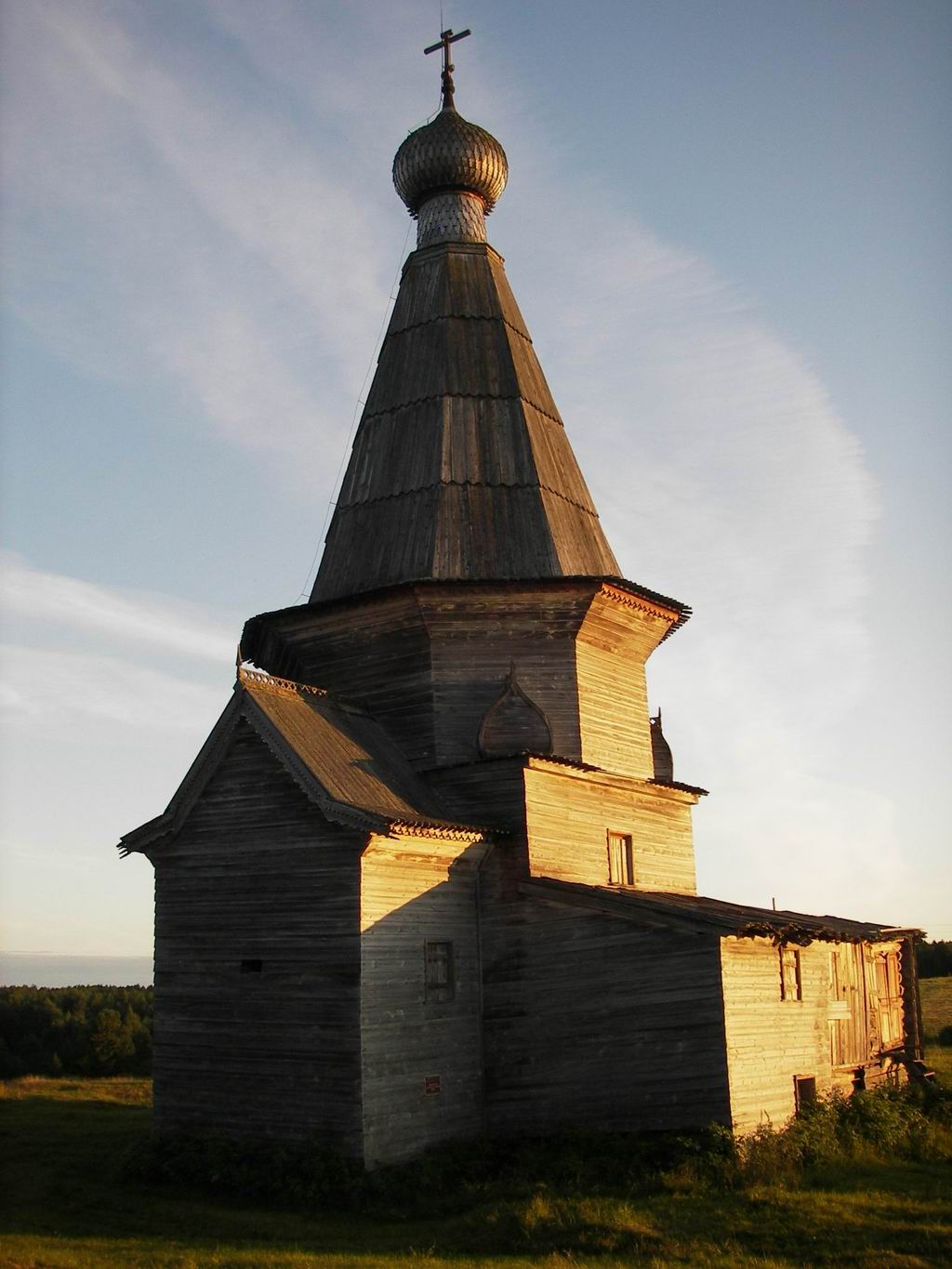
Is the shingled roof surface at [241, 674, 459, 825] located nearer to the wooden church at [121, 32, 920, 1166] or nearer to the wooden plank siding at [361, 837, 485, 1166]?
the wooden church at [121, 32, 920, 1166]

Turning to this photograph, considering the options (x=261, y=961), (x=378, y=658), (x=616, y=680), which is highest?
(x=378, y=658)

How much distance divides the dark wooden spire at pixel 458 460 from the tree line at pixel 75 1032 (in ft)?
91.8

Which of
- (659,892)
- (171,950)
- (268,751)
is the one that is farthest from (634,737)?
(171,950)

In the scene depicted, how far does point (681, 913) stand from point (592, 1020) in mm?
2210

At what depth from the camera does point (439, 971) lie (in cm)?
1856

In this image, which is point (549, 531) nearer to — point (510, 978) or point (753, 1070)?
point (510, 978)

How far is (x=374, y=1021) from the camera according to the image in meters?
16.9

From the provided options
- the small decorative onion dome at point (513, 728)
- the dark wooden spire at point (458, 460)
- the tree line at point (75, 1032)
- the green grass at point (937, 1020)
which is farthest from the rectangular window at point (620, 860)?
the tree line at point (75, 1032)

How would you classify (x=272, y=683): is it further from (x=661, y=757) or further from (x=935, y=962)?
(x=935, y=962)

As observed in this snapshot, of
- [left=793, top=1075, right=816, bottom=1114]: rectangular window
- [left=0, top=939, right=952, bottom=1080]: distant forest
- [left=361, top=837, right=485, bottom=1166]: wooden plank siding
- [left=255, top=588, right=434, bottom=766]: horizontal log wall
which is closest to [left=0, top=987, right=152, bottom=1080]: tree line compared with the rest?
[left=0, top=939, right=952, bottom=1080]: distant forest

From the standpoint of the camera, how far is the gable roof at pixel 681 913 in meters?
17.4

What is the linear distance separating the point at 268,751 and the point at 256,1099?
5.02 m

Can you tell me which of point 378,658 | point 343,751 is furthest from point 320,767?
point 378,658

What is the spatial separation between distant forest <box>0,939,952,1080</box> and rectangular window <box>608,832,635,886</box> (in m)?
28.9
